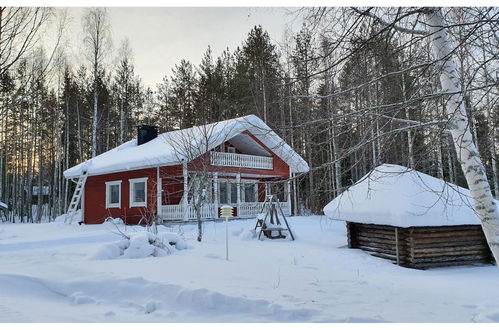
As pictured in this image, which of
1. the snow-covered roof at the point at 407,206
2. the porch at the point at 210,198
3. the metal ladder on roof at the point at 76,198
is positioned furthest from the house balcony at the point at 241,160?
the snow-covered roof at the point at 407,206

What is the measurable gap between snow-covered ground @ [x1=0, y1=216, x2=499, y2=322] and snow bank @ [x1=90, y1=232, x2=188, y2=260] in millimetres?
109

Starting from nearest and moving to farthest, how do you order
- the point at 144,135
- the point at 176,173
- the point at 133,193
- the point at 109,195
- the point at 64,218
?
the point at 176,173 < the point at 133,193 < the point at 64,218 < the point at 109,195 < the point at 144,135

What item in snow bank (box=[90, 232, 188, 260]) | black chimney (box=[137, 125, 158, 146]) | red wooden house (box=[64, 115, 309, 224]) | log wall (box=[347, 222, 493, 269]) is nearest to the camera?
snow bank (box=[90, 232, 188, 260])

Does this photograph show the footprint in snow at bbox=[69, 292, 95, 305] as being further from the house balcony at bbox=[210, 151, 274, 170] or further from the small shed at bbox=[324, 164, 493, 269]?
the house balcony at bbox=[210, 151, 274, 170]

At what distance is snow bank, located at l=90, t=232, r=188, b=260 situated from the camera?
7.43 metres

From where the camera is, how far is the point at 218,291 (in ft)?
15.6

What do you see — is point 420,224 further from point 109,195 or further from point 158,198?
point 109,195

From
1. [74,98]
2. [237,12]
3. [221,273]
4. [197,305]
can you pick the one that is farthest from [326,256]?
[74,98]

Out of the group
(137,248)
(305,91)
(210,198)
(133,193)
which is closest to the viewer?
(305,91)

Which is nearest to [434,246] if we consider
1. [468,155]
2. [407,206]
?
[407,206]

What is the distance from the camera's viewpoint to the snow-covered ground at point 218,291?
4.14m

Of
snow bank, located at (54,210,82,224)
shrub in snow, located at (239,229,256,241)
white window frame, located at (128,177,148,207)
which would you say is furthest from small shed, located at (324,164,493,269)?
snow bank, located at (54,210,82,224)

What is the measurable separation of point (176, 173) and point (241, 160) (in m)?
3.28

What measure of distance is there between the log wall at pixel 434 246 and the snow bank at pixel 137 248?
535 cm
